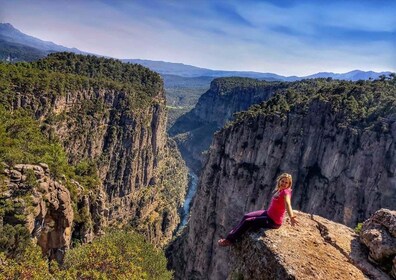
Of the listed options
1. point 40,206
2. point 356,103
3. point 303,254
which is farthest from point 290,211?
point 356,103

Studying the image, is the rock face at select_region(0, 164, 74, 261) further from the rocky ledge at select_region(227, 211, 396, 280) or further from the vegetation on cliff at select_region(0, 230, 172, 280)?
the rocky ledge at select_region(227, 211, 396, 280)

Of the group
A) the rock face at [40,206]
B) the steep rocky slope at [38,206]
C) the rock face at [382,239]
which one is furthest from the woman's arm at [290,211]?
the rock face at [40,206]

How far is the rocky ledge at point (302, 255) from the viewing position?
1473 cm

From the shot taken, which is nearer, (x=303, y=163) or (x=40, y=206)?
(x=40, y=206)

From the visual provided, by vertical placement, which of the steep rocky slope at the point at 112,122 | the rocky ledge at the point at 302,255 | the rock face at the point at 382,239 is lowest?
the steep rocky slope at the point at 112,122

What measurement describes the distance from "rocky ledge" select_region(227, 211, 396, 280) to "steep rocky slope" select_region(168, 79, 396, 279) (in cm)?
5849

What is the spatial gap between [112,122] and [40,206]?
304 feet

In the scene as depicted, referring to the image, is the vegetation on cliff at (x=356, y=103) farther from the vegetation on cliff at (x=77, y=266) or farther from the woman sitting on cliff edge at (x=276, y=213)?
the woman sitting on cliff edge at (x=276, y=213)

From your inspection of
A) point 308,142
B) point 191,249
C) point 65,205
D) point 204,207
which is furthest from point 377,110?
point 65,205

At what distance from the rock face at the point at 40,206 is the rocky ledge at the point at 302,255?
2269 centimetres

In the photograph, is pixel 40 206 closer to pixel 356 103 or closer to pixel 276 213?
pixel 276 213

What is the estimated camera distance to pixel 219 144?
10200 cm

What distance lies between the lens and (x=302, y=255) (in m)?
15.3

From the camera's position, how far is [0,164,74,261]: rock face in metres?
33.6
